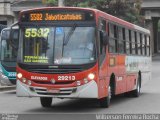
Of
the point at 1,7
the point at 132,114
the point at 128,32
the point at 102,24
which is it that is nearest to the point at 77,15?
the point at 102,24

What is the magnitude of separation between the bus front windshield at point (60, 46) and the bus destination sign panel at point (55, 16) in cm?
25

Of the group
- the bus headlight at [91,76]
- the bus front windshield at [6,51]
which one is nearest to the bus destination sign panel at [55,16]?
the bus headlight at [91,76]

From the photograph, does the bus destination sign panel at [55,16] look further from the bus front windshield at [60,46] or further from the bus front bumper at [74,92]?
the bus front bumper at [74,92]

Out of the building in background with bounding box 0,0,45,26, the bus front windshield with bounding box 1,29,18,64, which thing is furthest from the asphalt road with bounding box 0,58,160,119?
the building in background with bounding box 0,0,45,26

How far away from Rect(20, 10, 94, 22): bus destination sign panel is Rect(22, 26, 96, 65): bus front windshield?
0.25 m

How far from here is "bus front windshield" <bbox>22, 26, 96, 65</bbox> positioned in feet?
49.6

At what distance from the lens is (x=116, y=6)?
46.0 metres

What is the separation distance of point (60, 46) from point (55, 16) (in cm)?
88

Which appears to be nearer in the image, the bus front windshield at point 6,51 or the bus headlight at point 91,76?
the bus headlight at point 91,76

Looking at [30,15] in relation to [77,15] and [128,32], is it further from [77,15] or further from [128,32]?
[128,32]

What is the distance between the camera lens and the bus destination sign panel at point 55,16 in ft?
50.5

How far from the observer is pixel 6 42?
82.5 feet

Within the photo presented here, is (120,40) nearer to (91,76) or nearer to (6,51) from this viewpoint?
(91,76)

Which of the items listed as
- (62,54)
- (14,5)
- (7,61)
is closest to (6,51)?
(7,61)
